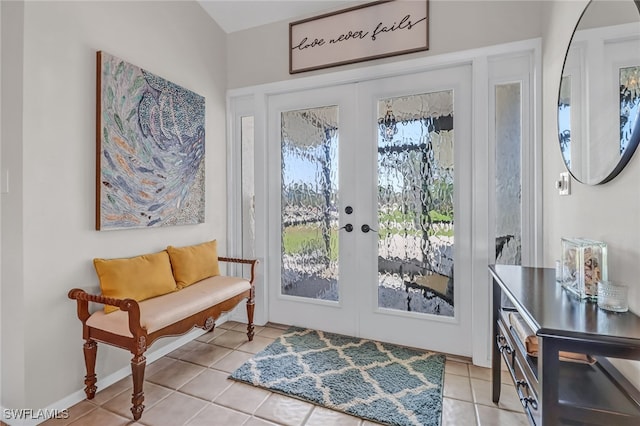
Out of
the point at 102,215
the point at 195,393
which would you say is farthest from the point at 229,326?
the point at 102,215

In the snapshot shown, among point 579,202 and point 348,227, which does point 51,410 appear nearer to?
point 348,227

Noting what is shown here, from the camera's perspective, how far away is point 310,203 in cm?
283


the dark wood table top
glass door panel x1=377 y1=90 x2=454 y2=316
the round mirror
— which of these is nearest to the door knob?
glass door panel x1=377 y1=90 x2=454 y2=316

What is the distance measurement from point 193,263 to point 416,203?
1.81m

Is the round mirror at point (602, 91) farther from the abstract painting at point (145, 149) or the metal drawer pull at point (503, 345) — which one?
the abstract painting at point (145, 149)

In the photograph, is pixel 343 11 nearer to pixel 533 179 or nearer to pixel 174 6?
pixel 174 6

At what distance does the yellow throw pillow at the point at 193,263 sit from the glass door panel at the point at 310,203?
2.15ft

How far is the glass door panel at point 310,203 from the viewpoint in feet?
9.01

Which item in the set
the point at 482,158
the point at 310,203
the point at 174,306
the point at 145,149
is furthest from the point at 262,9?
the point at 174,306

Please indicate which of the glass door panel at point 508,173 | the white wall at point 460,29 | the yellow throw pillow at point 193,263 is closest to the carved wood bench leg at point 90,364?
the yellow throw pillow at point 193,263

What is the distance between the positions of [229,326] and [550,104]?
120 inches

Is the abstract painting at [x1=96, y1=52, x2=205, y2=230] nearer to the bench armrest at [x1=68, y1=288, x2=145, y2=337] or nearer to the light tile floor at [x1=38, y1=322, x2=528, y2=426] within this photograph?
the bench armrest at [x1=68, y1=288, x2=145, y2=337]

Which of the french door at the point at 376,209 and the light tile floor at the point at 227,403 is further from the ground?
the french door at the point at 376,209

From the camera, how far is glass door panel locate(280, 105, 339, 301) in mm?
2746
